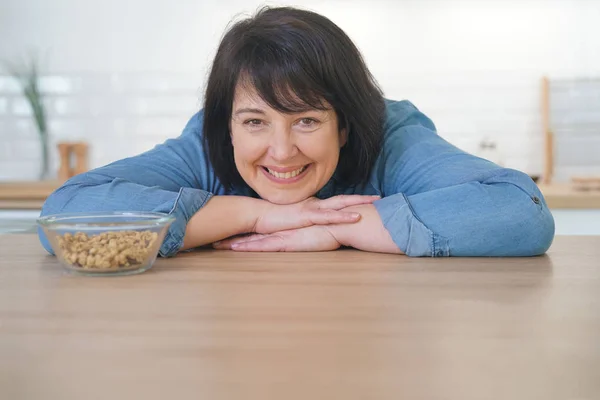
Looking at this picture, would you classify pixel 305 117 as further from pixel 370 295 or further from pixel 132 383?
pixel 132 383

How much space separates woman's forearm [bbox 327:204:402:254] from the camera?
1184mm

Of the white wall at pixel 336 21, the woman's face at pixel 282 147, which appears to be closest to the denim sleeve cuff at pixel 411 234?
the woman's face at pixel 282 147

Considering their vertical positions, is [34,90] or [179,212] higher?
[34,90]

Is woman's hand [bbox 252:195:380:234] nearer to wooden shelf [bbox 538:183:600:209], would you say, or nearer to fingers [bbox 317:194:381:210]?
fingers [bbox 317:194:381:210]

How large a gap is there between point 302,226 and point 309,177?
147 millimetres

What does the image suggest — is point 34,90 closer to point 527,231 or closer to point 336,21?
point 336,21

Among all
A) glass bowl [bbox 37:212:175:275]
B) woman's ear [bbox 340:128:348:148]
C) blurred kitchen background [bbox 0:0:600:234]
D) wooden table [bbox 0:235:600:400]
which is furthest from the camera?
blurred kitchen background [bbox 0:0:600:234]

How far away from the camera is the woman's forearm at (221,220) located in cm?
123

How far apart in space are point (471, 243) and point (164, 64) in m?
2.47

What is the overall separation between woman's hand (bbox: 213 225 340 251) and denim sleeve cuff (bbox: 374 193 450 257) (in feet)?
0.33

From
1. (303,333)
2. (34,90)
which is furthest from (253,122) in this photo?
(34,90)

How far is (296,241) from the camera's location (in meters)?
1.22

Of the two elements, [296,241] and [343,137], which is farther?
[343,137]

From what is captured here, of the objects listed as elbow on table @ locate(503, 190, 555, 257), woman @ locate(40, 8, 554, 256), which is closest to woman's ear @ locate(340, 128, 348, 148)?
woman @ locate(40, 8, 554, 256)
